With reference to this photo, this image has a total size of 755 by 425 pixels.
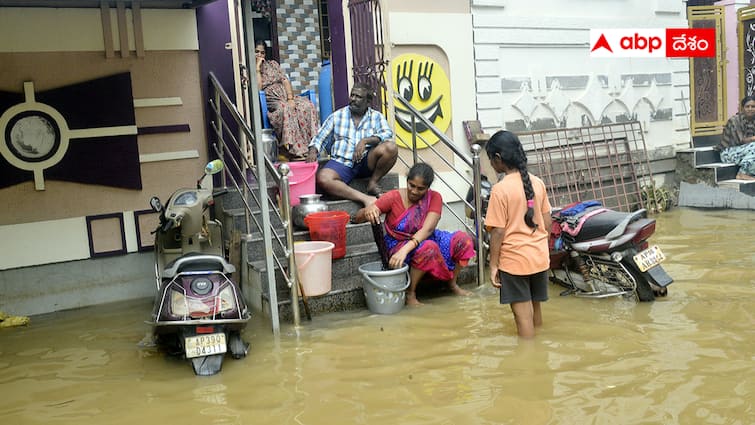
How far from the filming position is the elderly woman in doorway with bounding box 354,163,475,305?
5641 mm

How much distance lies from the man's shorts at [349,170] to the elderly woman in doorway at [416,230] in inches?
35.6

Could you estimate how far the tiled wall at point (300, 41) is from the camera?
33.0ft

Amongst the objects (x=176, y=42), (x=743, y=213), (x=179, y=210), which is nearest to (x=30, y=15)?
(x=176, y=42)

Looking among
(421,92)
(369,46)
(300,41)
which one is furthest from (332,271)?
(300,41)

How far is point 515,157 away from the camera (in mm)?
4605

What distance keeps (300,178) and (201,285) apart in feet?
6.83

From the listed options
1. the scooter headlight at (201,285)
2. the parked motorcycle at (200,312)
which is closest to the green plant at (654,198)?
the parked motorcycle at (200,312)

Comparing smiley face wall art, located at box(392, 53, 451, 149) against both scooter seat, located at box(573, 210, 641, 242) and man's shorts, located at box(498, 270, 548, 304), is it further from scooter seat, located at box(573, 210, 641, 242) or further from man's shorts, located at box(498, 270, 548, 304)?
man's shorts, located at box(498, 270, 548, 304)

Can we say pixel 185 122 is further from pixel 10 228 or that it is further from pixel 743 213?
pixel 743 213

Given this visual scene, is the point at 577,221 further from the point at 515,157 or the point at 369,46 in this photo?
the point at 369,46

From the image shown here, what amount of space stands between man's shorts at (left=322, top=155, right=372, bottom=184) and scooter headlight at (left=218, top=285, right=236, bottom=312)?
2.32 meters

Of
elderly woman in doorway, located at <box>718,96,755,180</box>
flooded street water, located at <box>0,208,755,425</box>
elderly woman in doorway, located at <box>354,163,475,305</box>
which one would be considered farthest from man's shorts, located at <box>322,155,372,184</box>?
elderly woman in doorway, located at <box>718,96,755,180</box>

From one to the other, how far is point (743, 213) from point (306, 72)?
6.32 metres

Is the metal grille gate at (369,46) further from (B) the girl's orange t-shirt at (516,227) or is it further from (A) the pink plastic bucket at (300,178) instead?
(B) the girl's orange t-shirt at (516,227)
